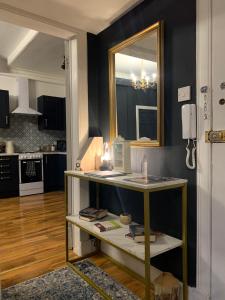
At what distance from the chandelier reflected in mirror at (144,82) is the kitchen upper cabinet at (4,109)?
3.63 meters

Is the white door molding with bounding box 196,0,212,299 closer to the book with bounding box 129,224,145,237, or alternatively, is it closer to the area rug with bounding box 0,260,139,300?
the book with bounding box 129,224,145,237

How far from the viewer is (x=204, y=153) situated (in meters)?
1.43

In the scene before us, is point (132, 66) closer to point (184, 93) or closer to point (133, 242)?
point (184, 93)

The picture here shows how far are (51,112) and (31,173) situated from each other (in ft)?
4.70

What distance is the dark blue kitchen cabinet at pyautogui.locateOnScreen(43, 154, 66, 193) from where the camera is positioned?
5100 millimetres

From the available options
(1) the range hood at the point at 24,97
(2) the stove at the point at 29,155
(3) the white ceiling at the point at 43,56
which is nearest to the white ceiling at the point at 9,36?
(3) the white ceiling at the point at 43,56

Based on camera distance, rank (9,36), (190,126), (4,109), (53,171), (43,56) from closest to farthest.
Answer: (190,126) → (9,36) → (43,56) → (4,109) → (53,171)

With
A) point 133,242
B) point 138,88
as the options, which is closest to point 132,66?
point 138,88

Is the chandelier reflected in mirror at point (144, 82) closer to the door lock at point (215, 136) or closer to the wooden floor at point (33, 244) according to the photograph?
the door lock at point (215, 136)

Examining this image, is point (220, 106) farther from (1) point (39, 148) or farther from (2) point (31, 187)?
(1) point (39, 148)

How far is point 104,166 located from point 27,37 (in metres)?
2.69

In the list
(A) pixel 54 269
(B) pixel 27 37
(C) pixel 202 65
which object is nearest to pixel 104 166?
(A) pixel 54 269

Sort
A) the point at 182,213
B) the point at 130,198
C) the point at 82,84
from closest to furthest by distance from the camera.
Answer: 1. the point at 182,213
2. the point at 130,198
3. the point at 82,84

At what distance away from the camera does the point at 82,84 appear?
225 centimetres
